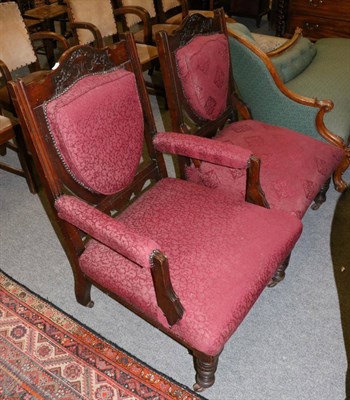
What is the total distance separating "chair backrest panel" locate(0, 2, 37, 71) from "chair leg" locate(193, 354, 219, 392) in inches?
94.0

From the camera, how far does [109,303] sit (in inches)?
77.2

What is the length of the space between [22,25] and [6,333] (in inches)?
84.1

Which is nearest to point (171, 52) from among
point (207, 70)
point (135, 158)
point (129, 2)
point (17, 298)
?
point (207, 70)

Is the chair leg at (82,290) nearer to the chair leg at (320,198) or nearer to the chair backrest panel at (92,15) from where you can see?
the chair leg at (320,198)

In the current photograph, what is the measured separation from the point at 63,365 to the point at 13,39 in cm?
224

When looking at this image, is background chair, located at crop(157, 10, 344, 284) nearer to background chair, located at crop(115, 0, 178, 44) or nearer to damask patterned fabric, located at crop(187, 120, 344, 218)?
damask patterned fabric, located at crop(187, 120, 344, 218)

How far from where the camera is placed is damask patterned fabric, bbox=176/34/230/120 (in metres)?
1.83

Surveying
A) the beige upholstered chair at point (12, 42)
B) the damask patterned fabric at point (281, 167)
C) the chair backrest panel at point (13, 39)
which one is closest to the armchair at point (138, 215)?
the damask patterned fabric at point (281, 167)

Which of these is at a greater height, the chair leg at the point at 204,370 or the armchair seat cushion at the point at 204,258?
the armchair seat cushion at the point at 204,258

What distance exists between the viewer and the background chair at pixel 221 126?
70.6 inches

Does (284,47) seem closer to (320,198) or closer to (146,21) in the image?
(320,198)

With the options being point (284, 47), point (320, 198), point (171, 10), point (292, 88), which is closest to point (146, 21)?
point (171, 10)

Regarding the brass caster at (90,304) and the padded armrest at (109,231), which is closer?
the padded armrest at (109,231)

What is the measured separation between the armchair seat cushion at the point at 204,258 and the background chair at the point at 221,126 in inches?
8.2
